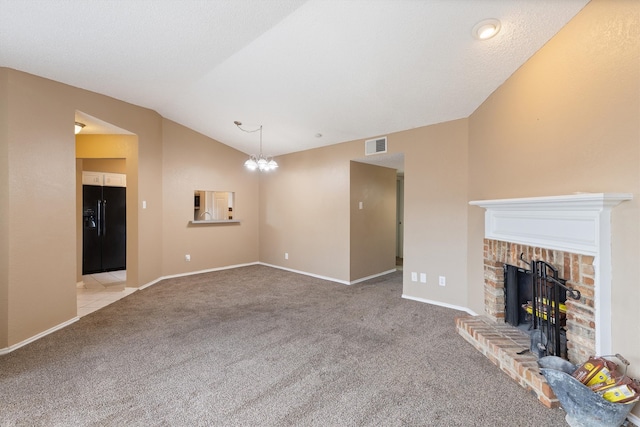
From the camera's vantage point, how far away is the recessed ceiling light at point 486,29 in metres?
1.99

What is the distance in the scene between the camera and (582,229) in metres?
1.79

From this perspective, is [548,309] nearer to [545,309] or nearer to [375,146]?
[545,309]

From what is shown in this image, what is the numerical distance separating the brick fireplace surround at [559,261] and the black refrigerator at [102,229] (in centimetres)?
647

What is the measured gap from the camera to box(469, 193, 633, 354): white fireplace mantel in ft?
5.42

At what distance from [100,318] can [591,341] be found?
4566 millimetres

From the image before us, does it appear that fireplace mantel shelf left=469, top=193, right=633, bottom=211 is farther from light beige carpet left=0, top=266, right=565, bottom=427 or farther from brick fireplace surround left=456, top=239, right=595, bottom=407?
light beige carpet left=0, top=266, right=565, bottom=427

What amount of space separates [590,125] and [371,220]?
356cm

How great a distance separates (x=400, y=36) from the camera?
7.34 feet

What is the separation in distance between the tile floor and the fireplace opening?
476cm

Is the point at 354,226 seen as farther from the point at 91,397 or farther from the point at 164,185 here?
the point at 91,397

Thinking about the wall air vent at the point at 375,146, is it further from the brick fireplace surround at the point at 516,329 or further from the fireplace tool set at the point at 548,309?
the fireplace tool set at the point at 548,309

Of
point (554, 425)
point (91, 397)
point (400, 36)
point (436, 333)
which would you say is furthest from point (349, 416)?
point (400, 36)

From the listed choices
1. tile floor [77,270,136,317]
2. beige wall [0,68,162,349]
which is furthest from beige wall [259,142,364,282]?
beige wall [0,68,162,349]

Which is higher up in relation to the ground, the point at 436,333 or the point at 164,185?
the point at 164,185
